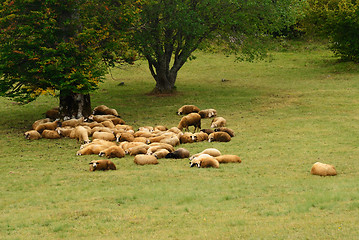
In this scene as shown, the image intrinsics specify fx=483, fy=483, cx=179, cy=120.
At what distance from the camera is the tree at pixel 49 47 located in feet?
67.6

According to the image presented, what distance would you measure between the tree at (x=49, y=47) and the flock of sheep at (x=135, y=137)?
5.26ft

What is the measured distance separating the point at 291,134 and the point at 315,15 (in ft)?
94.9

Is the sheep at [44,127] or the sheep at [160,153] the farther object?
the sheep at [44,127]

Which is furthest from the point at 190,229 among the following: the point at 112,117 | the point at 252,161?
the point at 112,117

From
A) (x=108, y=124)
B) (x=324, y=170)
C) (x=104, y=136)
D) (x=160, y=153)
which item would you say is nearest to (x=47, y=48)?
(x=108, y=124)

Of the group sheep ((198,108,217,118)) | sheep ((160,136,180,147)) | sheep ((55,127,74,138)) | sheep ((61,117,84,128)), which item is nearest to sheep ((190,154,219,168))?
sheep ((160,136,180,147))

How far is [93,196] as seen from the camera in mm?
11305

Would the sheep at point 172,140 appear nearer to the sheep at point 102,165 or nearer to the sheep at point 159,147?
the sheep at point 159,147

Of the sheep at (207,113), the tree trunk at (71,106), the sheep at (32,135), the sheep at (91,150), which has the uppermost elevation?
the tree trunk at (71,106)

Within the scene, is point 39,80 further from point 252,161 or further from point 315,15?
point 315,15

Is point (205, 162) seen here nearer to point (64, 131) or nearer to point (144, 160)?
point (144, 160)

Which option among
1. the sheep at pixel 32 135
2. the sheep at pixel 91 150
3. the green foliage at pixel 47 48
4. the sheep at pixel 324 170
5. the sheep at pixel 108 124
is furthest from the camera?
the sheep at pixel 108 124

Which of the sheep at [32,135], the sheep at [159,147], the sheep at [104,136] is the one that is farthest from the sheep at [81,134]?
the sheep at [159,147]

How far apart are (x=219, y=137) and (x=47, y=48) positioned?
8.72 m
